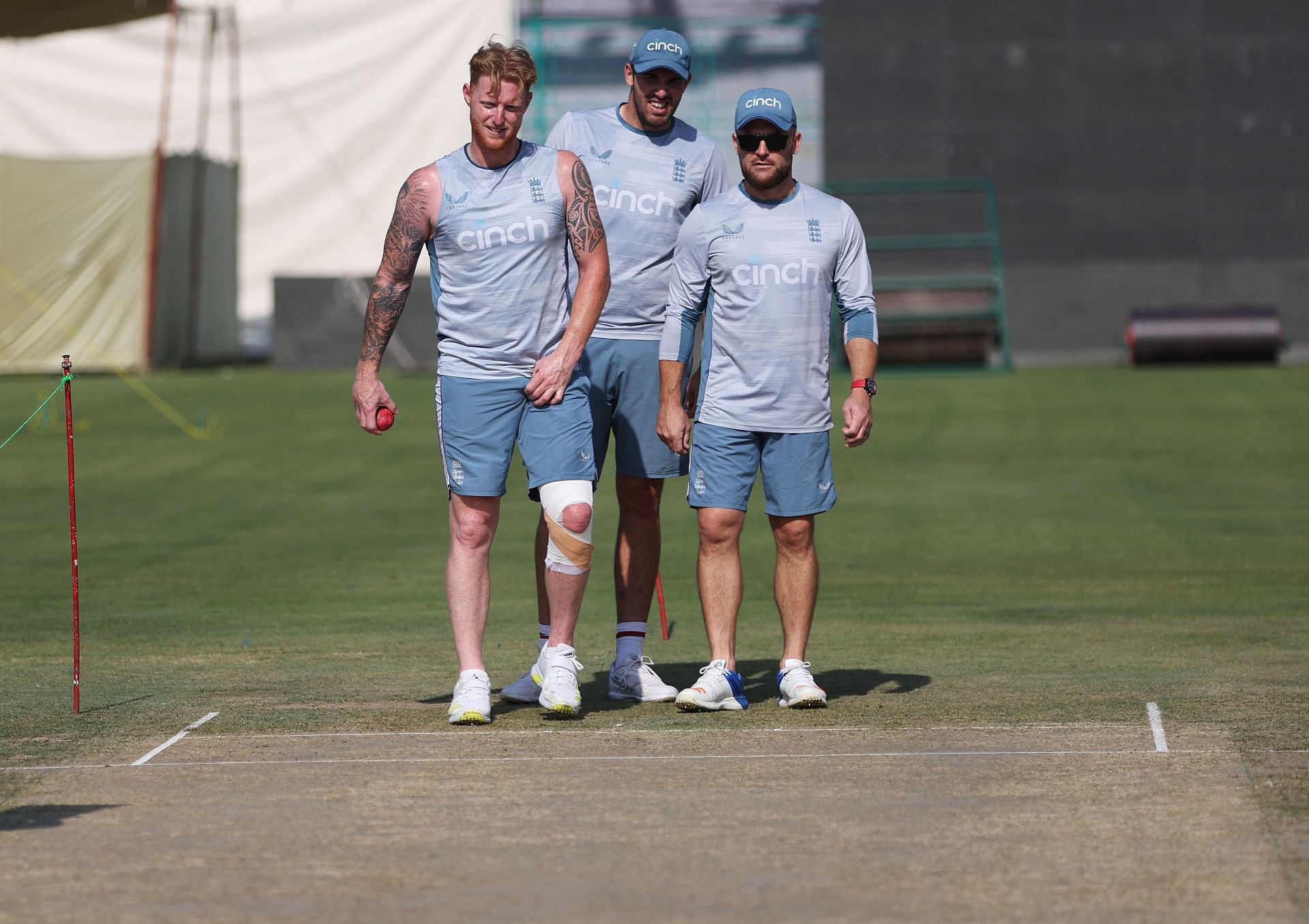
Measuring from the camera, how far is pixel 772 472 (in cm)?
Answer: 654

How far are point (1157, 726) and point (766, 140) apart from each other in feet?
7.42

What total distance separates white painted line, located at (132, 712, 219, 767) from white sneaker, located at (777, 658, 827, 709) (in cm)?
189

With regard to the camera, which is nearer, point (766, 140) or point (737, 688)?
point (766, 140)

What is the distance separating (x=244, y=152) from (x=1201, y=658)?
34.9 meters

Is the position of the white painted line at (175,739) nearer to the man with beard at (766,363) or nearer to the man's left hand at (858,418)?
the man with beard at (766,363)

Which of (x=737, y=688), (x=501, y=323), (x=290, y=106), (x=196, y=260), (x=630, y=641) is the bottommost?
(x=737, y=688)

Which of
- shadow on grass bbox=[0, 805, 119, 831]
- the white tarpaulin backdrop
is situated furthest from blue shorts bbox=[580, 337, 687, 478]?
the white tarpaulin backdrop

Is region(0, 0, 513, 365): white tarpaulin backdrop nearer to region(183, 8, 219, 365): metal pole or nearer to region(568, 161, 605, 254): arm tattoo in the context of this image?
region(183, 8, 219, 365): metal pole

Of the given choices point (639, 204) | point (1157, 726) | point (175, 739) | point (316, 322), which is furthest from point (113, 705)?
point (316, 322)

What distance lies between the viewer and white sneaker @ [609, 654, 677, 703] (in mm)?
6637

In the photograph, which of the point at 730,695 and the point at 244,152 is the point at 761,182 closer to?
the point at 730,695

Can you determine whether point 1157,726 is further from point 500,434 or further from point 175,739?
point 175,739

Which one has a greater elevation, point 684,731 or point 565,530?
point 565,530

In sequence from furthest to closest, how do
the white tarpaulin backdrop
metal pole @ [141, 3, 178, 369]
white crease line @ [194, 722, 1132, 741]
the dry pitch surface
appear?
1. the white tarpaulin backdrop
2. metal pole @ [141, 3, 178, 369]
3. white crease line @ [194, 722, 1132, 741]
4. the dry pitch surface
